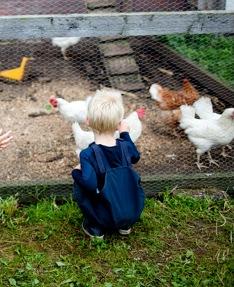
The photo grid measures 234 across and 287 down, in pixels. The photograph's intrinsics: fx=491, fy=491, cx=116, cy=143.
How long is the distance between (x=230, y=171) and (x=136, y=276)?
4.29ft

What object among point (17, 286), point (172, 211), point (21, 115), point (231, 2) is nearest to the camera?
point (17, 286)

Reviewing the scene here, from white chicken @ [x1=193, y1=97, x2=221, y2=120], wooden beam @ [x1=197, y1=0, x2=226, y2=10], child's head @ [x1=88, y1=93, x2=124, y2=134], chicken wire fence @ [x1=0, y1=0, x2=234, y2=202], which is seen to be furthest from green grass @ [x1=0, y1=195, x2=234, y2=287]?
wooden beam @ [x1=197, y1=0, x2=226, y2=10]

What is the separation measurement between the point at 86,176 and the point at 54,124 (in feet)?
5.35

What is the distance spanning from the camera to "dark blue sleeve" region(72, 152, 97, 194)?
2520mm

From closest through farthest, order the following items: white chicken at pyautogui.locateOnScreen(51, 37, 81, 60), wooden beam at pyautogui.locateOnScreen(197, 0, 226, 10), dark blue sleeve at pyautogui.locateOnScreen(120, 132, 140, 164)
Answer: dark blue sleeve at pyautogui.locateOnScreen(120, 132, 140, 164), white chicken at pyautogui.locateOnScreen(51, 37, 81, 60), wooden beam at pyautogui.locateOnScreen(197, 0, 226, 10)

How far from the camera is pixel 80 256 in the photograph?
2.74m

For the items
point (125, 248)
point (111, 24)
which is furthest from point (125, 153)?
point (111, 24)

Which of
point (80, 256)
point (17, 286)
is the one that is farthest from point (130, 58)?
point (17, 286)

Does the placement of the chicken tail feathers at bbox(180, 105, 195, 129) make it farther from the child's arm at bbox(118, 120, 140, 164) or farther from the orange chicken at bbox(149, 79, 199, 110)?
the child's arm at bbox(118, 120, 140, 164)

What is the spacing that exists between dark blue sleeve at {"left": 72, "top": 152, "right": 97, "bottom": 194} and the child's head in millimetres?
182

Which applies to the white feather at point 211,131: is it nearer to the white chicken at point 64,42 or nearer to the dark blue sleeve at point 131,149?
the dark blue sleeve at point 131,149

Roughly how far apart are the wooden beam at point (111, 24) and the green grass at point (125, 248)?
1052mm

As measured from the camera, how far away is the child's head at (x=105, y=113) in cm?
253

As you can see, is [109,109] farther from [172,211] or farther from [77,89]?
[77,89]
